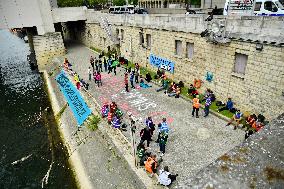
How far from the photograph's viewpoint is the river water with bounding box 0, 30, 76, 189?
18.3 meters

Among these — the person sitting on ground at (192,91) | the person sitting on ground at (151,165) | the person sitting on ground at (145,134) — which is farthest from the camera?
the person sitting on ground at (192,91)

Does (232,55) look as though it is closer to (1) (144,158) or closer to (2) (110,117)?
(2) (110,117)

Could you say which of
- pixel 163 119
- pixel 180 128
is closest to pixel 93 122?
pixel 180 128

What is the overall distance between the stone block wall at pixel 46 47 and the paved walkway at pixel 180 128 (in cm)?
1899

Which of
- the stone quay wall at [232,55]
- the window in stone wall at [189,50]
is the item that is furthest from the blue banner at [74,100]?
the window in stone wall at [189,50]

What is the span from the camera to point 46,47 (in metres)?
42.8

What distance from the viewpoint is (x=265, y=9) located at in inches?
797

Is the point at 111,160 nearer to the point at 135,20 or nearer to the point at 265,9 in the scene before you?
the point at 265,9

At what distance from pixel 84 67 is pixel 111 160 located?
21.0 metres

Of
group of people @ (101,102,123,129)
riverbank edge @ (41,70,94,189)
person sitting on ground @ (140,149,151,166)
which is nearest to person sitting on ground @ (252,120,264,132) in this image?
person sitting on ground @ (140,149,151,166)

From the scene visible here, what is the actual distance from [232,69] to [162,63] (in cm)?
957

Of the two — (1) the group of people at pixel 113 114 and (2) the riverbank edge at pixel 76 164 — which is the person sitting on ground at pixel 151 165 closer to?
(2) the riverbank edge at pixel 76 164

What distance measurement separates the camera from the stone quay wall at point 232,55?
52.2ft

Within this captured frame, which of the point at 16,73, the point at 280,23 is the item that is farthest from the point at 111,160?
the point at 16,73
